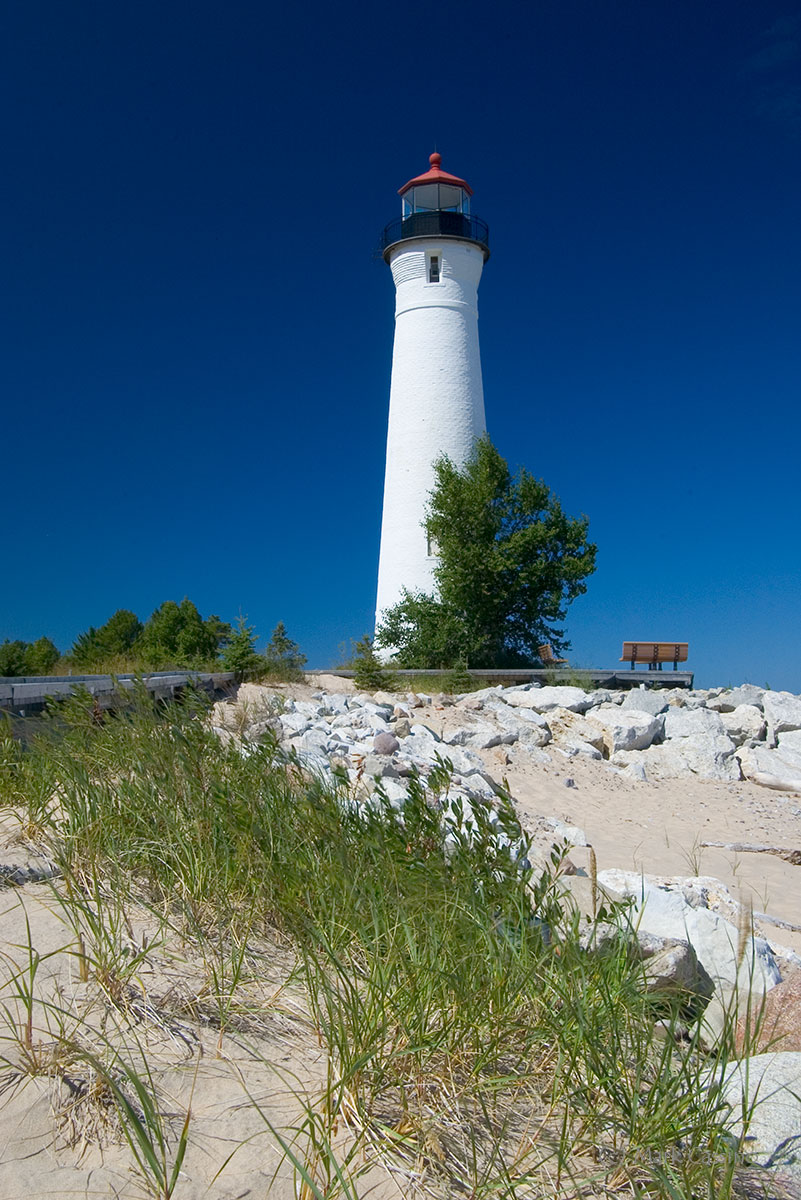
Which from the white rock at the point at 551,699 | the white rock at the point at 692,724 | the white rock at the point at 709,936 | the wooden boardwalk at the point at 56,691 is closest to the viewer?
the white rock at the point at 709,936

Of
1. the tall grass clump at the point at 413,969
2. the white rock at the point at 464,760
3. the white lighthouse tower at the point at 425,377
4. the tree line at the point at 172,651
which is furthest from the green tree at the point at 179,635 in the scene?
the tall grass clump at the point at 413,969

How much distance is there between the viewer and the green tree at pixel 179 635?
1785cm

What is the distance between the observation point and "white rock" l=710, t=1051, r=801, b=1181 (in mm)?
2389

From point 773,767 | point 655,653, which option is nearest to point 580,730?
point 773,767

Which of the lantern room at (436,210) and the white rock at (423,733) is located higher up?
the lantern room at (436,210)

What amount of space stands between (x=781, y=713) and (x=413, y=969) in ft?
38.3

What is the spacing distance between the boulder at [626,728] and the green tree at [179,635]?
7.49 meters

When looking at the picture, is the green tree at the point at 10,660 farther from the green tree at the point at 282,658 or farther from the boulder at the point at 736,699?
the boulder at the point at 736,699

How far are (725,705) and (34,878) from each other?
12.3 metres

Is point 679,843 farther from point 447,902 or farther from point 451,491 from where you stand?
point 451,491

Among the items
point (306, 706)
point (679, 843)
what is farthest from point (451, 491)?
point (679, 843)

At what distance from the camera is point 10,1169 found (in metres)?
2.09

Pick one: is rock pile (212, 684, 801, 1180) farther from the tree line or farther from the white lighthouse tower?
the white lighthouse tower

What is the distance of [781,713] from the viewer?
13008mm
